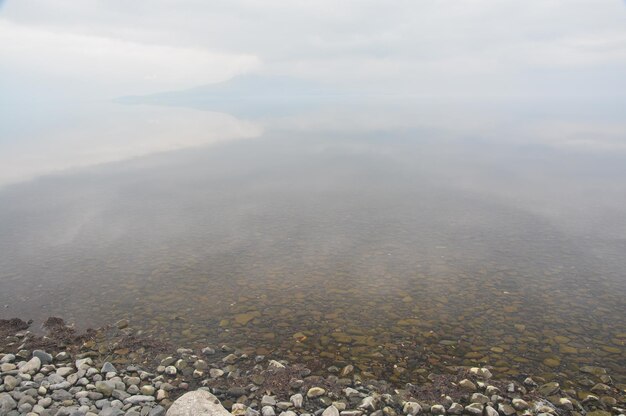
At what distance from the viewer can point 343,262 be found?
944 inches

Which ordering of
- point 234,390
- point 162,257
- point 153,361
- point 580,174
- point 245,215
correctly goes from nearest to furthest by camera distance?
point 234,390 < point 153,361 < point 162,257 < point 245,215 < point 580,174

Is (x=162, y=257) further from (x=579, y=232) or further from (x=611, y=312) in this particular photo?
(x=579, y=232)

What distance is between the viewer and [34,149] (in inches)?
3115

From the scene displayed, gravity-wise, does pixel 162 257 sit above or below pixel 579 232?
above

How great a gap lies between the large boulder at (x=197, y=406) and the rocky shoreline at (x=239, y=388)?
1.1 inches

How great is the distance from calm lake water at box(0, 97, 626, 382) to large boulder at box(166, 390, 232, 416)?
4194 mm

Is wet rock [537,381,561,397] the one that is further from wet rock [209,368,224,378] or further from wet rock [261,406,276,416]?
wet rock [209,368,224,378]

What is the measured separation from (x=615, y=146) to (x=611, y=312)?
7957cm

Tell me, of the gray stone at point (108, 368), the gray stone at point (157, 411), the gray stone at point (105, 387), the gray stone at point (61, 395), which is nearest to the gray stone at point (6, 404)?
the gray stone at point (61, 395)

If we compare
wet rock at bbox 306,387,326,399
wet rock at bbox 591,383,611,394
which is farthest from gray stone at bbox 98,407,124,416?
wet rock at bbox 591,383,611,394

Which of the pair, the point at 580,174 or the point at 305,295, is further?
the point at 580,174

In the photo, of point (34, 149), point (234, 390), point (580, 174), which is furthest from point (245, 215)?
point (34, 149)

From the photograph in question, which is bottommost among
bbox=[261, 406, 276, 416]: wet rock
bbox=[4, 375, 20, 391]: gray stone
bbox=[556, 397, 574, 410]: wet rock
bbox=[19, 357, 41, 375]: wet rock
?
bbox=[556, 397, 574, 410]: wet rock

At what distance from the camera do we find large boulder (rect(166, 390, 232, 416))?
11109 mm
